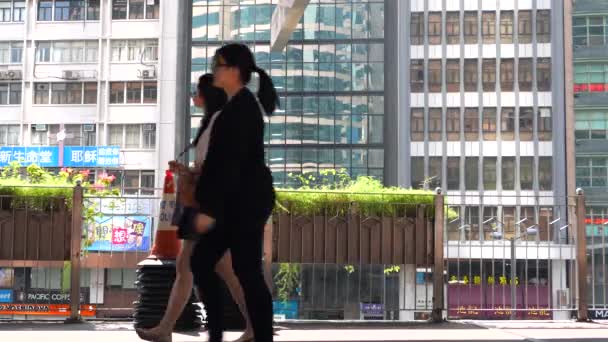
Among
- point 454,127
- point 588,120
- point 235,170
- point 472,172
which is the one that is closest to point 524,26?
point 588,120

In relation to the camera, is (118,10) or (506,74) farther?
(118,10)

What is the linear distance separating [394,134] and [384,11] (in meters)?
8.36

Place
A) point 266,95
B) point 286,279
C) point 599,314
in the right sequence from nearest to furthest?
point 266,95
point 599,314
point 286,279

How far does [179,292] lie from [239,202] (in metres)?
1.43

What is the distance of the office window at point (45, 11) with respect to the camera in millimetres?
63562

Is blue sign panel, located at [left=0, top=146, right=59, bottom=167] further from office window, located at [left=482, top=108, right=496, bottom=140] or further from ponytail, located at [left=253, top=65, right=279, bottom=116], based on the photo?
ponytail, located at [left=253, top=65, right=279, bottom=116]

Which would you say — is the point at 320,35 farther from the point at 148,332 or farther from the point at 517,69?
the point at 148,332

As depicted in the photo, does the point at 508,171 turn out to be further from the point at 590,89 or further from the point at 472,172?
the point at 590,89

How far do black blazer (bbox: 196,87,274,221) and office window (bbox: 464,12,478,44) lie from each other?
59.3 metres

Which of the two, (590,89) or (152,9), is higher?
(152,9)

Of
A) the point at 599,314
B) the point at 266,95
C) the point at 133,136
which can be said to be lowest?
the point at 599,314

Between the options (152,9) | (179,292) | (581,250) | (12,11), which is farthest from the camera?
(12,11)

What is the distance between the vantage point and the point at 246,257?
13.8 feet

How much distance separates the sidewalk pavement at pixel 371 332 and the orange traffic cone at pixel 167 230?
0.60 metres
